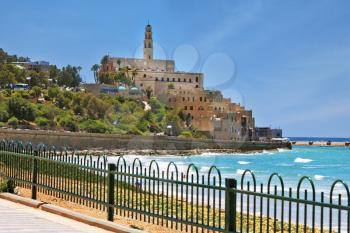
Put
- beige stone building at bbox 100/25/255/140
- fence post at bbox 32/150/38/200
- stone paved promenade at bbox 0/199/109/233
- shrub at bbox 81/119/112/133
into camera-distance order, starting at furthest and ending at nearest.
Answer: beige stone building at bbox 100/25/255/140
shrub at bbox 81/119/112/133
fence post at bbox 32/150/38/200
stone paved promenade at bbox 0/199/109/233

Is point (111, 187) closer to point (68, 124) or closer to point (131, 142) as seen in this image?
point (131, 142)

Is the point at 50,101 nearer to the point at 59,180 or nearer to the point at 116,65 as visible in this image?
the point at 116,65

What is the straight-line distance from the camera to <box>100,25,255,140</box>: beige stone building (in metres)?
127

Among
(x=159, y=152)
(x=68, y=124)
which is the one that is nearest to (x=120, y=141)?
(x=159, y=152)

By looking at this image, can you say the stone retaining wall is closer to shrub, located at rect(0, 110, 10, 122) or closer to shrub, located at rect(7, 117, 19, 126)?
A: shrub, located at rect(7, 117, 19, 126)

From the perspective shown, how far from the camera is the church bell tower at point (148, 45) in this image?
524 feet

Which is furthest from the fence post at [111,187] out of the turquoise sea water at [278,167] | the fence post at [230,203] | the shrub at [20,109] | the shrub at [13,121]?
the shrub at [20,109]

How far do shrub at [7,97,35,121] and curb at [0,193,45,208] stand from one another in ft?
250

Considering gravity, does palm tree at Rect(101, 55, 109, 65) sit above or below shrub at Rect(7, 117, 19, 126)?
→ above

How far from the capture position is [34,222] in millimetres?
9328

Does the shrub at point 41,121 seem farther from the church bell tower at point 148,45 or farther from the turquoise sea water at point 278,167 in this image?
the church bell tower at point 148,45

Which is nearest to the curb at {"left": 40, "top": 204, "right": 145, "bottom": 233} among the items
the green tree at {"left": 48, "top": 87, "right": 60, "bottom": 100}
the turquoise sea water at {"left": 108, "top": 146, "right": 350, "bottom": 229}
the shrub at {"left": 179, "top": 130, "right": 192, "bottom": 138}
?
the turquoise sea water at {"left": 108, "top": 146, "right": 350, "bottom": 229}

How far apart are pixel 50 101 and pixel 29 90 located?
4410mm

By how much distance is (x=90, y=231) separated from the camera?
350 inches
